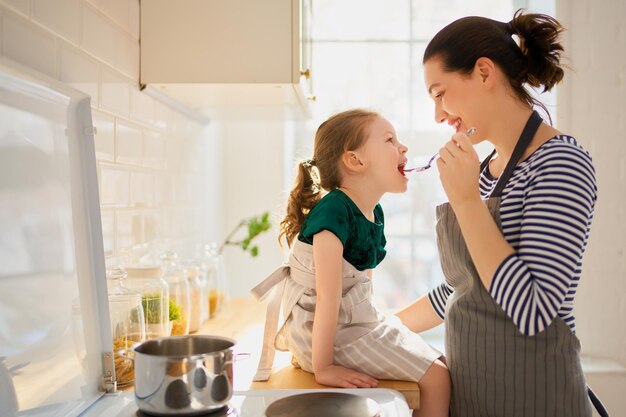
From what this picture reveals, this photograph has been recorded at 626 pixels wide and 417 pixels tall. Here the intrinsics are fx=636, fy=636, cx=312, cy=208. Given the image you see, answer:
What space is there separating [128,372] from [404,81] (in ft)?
6.31

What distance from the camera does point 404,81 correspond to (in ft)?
9.06

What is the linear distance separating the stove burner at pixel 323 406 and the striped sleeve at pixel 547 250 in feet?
0.94

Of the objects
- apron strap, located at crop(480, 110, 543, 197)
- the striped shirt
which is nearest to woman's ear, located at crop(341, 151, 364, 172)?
apron strap, located at crop(480, 110, 543, 197)

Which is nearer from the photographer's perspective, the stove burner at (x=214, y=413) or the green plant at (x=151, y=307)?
the stove burner at (x=214, y=413)

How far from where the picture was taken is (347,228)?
1315mm

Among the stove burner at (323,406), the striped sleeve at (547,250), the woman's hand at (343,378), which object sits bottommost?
the woman's hand at (343,378)

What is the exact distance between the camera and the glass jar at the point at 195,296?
1.79 metres

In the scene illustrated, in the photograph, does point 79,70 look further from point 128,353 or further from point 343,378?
point 343,378

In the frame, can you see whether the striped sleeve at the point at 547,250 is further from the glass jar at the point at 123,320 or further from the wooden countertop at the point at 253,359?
the glass jar at the point at 123,320

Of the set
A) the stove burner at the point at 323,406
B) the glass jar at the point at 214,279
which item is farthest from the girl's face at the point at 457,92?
the glass jar at the point at 214,279

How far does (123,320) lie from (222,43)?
0.75m

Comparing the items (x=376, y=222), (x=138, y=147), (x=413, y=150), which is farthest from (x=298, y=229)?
(x=413, y=150)

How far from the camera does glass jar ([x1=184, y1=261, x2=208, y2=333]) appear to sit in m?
1.79

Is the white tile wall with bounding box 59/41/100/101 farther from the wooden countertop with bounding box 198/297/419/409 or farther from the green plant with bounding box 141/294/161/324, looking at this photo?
the wooden countertop with bounding box 198/297/419/409
